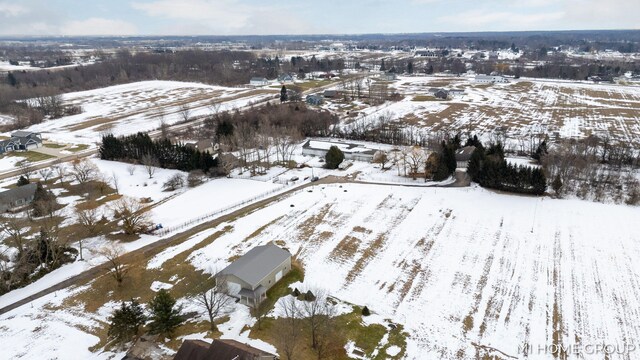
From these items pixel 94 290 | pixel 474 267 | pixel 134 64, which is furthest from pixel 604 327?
pixel 134 64

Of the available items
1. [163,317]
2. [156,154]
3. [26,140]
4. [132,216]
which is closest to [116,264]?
[132,216]

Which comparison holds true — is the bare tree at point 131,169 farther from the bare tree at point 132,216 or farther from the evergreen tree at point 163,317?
the evergreen tree at point 163,317

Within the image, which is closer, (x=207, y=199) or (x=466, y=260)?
(x=466, y=260)

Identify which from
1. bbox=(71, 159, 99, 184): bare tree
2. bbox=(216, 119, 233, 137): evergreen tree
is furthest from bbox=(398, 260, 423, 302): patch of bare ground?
bbox=(71, 159, 99, 184): bare tree

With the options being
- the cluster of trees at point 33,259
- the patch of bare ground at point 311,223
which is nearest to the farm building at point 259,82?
the patch of bare ground at point 311,223

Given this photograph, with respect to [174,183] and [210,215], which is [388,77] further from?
[210,215]

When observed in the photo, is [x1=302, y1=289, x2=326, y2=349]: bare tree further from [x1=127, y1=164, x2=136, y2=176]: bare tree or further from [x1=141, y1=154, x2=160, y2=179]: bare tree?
[x1=127, y1=164, x2=136, y2=176]: bare tree
